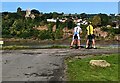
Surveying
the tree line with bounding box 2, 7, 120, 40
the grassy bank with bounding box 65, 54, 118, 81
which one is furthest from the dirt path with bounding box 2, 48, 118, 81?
the tree line with bounding box 2, 7, 120, 40

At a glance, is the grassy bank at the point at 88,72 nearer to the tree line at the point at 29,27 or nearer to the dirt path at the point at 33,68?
the dirt path at the point at 33,68

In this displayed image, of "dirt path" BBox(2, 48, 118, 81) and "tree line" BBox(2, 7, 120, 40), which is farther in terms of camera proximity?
"tree line" BBox(2, 7, 120, 40)

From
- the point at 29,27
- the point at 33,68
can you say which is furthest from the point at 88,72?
the point at 29,27

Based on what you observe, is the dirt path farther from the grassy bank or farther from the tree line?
the tree line

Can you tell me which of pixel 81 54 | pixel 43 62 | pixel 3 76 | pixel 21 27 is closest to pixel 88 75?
pixel 3 76

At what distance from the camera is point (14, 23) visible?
290 ft

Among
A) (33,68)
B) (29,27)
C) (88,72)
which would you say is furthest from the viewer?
(29,27)

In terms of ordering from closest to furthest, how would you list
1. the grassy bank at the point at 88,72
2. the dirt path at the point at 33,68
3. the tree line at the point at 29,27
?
1. the grassy bank at the point at 88,72
2. the dirt path at the point at 33,68
3. the tree line at the point at 29,27

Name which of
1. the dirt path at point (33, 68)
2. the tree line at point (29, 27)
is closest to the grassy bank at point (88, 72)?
the dirt path at point (33, 68)

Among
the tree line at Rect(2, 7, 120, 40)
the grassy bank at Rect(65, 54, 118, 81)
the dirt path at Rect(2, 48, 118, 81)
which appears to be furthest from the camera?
the tree line at Rect(2, 7, 120, 40)

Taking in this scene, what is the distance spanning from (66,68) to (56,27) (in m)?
75.9

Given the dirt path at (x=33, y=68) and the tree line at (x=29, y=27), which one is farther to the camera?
the tree line at (x=29, y=27)

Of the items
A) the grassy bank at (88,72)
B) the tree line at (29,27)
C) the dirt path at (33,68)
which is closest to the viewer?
the grassy bank at (88,72)

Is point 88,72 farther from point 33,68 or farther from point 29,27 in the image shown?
point 29,27
